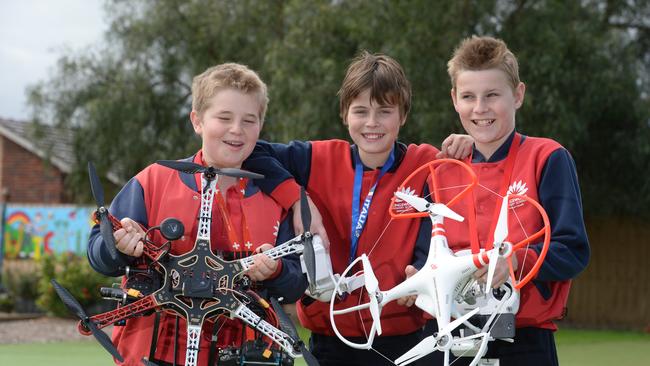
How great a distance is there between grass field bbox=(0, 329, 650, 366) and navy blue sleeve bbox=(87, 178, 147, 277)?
795 centimetres

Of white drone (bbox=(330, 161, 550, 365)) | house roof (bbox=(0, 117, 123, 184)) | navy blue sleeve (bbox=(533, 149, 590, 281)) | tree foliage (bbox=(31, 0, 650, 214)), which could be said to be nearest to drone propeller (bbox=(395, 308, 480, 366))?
white drone (bbox=(330, 161, 550, 365))

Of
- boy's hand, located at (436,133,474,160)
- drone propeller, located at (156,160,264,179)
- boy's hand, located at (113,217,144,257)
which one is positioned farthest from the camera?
boy's hand, located at (436,133,474,160)

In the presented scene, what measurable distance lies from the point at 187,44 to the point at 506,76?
53.2 feet

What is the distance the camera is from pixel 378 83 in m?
4.21

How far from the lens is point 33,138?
2084cm

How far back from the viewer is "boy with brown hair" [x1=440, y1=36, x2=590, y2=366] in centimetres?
363

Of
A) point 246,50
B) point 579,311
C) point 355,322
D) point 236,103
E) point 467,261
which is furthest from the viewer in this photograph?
point 579,311

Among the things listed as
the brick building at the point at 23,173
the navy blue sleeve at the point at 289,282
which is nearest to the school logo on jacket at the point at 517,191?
the navy blue sleeve at the point at 289,282

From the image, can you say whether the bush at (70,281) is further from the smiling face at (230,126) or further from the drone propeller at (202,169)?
the drone propeller at (202,169)

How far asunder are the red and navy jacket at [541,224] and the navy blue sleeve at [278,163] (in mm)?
765

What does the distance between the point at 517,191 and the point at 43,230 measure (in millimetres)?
22618

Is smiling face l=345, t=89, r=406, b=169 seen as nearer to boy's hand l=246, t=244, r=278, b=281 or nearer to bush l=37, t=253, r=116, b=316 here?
boy's hand l=246, t=244, r=278, b=281

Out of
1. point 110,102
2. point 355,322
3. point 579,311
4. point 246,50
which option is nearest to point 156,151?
point 110,102

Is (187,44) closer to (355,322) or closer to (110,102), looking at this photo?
(110,102)
